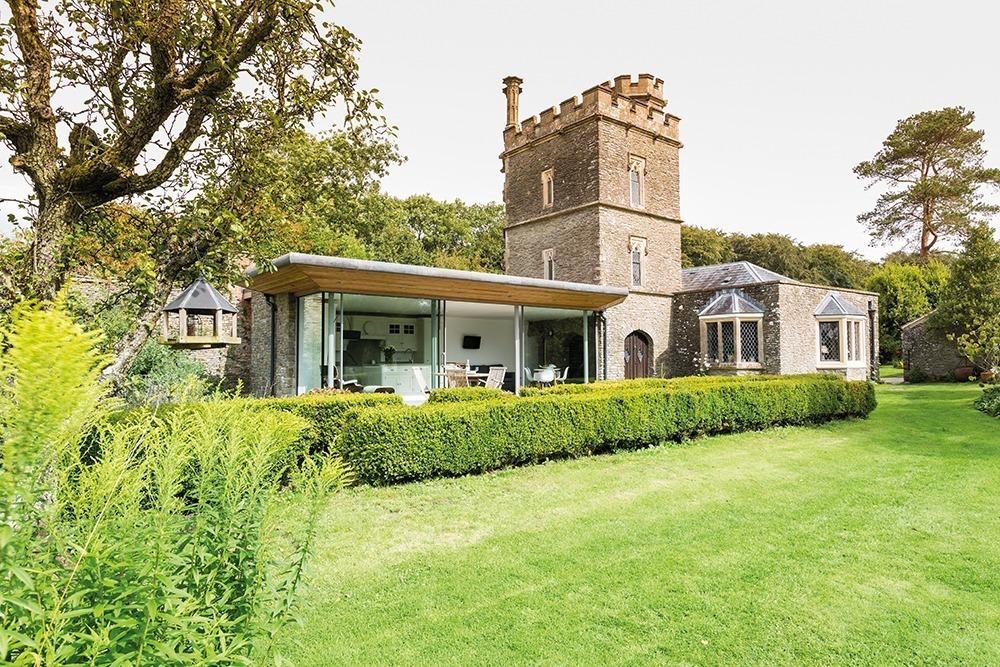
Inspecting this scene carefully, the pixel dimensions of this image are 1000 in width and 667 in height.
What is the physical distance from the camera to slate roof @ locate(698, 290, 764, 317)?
1822cm

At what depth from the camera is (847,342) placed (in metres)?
19.1

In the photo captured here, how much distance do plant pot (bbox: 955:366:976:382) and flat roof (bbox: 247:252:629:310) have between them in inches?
726

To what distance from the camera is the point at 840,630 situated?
10.4ft

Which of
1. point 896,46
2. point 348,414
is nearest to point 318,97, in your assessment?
point 348,414

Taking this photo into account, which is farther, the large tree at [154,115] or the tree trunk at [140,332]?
the tree trunk at [140,332]

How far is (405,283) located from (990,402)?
47.0ft

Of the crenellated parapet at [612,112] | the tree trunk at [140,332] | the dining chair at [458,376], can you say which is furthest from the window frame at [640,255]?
the tree trunk at [140,332]

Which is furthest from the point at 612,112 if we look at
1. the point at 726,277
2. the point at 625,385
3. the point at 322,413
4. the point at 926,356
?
the point at 926,356

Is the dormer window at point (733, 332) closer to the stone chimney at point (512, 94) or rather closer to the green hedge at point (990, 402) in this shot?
the green hedge at point (990, 402)

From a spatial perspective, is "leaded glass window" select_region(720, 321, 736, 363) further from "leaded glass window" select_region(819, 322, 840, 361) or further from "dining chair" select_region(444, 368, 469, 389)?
"dining chair" select_region(444, 368, 469, 389)

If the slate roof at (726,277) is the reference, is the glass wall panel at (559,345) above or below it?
below

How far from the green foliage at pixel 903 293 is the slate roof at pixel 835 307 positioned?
12186 mm

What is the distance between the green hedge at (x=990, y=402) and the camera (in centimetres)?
1254

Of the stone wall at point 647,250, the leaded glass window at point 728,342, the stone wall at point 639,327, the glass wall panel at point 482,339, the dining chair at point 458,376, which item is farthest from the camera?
the stone wall at point 647,250
